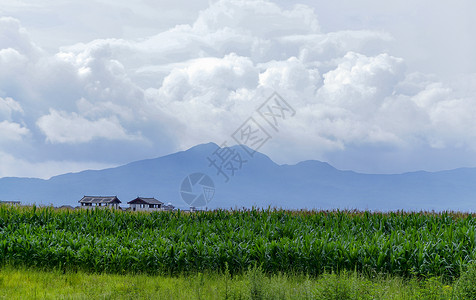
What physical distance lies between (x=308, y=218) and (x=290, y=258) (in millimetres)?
6726

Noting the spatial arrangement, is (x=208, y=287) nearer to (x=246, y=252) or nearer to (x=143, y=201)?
(x=246, y=252)

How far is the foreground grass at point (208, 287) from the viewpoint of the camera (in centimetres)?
771

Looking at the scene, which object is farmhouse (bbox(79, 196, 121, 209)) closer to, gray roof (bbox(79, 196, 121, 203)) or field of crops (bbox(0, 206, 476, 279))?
gray roof (bbox(79, 196, 121, 203))

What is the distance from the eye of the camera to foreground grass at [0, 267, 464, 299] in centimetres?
771

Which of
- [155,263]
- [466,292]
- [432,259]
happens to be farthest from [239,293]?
[432,259]

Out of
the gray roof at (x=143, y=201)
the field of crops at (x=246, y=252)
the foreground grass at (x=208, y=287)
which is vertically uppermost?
the gray roof at (x=143, y=201)

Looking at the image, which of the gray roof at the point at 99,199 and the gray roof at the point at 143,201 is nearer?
the gray roof at the point at 99,199

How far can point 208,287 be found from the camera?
407 inches

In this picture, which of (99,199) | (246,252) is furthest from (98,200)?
(246,252)

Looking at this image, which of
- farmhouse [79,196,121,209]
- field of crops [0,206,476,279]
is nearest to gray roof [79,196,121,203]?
farmhouse [79,196,121,209]

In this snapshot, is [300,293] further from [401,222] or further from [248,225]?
[401,222]

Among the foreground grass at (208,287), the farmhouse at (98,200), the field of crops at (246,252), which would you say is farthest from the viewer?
the farmhouse at (98,200)

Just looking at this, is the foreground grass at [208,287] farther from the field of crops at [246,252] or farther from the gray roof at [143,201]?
the gray roof at [143,201]

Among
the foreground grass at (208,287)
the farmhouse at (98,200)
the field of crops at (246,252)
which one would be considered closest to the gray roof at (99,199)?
the farmhouse at (98,200)
